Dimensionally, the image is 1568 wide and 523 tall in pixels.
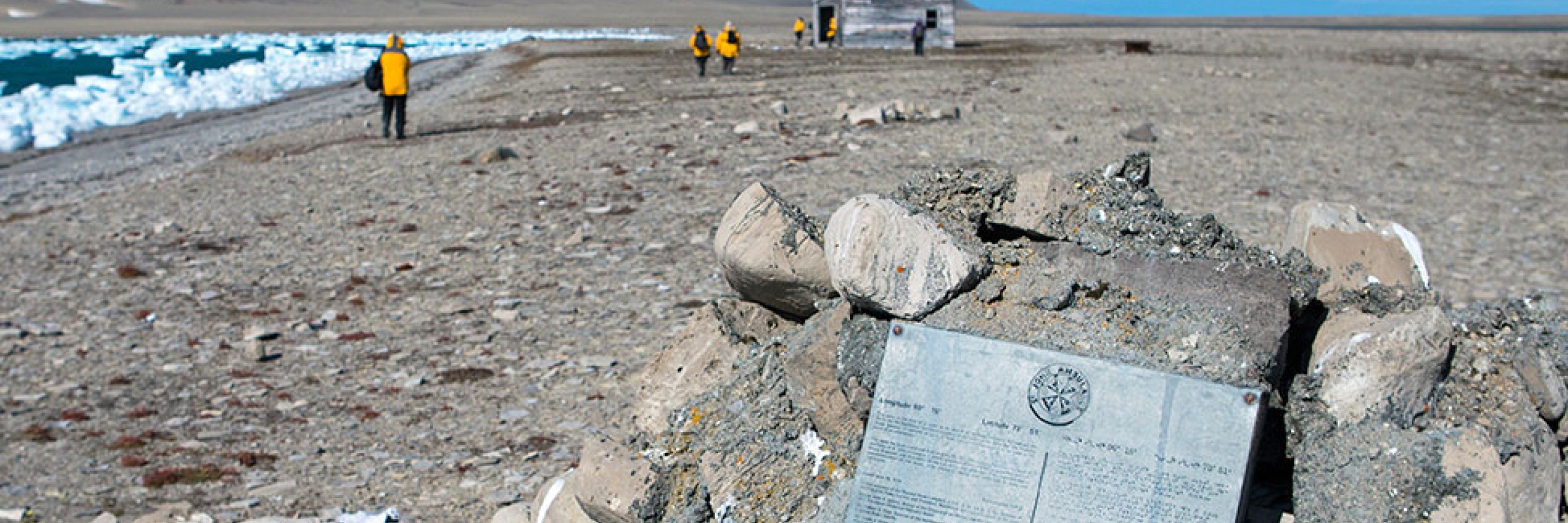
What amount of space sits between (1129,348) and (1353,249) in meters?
1.27

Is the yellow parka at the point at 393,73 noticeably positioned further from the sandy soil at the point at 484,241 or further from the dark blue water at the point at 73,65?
the dark blue water at the point at 73,65

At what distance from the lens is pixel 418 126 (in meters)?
15.8

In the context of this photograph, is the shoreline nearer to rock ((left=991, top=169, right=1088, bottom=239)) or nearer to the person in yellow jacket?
the person in yellow jacket

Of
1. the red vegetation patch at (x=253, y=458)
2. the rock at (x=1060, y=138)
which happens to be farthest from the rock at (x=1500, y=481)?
the rock at (x=1060, y=138)

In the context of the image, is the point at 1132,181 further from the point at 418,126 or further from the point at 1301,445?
the point at 418,126

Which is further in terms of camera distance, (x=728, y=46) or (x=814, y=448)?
(x=728, y=46)

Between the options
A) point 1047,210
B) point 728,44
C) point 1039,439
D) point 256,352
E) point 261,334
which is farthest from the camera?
point 728,44

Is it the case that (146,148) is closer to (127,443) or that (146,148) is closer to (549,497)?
(127,443)

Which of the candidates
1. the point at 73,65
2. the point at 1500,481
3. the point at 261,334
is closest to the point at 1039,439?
the point at 1500,481

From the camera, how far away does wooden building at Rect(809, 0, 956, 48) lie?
33656 mm

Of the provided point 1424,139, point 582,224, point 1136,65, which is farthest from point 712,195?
point 1136,65

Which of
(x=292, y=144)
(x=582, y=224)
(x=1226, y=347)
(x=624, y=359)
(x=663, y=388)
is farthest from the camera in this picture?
(x=292, y=144)

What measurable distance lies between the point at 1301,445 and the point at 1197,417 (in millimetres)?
534

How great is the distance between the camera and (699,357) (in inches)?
171
